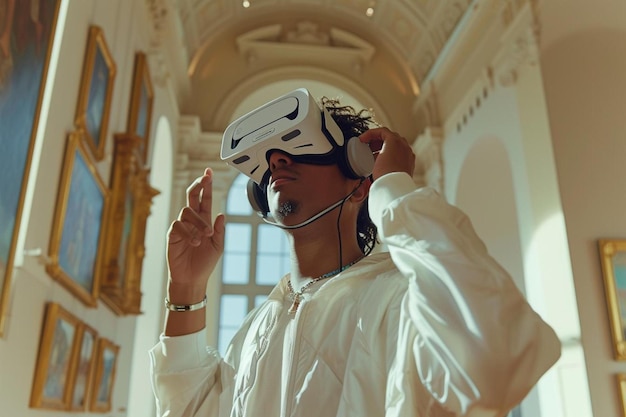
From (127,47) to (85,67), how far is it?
1.69 metres

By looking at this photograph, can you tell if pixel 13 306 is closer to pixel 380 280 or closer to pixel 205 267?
pixel 205 267

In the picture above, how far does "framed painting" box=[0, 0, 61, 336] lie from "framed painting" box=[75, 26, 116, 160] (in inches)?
42.2

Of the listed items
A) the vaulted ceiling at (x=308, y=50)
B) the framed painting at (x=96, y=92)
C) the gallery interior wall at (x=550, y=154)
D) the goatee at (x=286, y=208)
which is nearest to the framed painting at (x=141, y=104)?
the gallery interior wall at (x=550, y=154)

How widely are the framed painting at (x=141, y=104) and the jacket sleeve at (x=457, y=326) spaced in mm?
5345

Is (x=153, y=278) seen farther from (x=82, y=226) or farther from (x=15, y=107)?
(x=15, y=107)

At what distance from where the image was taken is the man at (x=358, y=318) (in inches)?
38.9

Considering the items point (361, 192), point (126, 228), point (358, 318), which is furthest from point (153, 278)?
point (358, 318)

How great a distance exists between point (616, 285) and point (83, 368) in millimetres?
5031

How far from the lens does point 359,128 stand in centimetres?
190

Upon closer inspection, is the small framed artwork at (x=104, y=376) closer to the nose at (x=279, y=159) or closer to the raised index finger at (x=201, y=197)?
the raised index finger at (x=201, y=197)

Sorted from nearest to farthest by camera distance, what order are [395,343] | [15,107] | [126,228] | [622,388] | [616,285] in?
[395,343] < [15,107] < [622,388] < [616,285] < [126,228]

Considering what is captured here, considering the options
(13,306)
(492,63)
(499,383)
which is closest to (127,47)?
(13,306)

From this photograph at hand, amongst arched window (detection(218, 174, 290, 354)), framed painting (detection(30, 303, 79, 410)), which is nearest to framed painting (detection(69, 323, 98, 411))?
framed painting (detection(30, 303, 79, 410))

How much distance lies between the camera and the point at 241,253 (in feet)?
36.9
